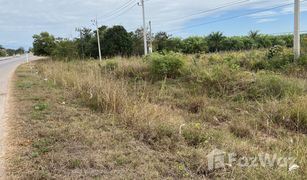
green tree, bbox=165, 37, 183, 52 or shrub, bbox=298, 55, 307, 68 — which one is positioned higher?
green tree, bbox=165, 37, 183, 52

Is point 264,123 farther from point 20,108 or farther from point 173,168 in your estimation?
point 20,108

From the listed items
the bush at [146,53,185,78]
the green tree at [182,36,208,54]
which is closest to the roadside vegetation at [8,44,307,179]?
the bush at [146,53,185,78]

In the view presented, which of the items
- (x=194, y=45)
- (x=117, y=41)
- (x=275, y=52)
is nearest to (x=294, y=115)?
(x=275, y=52)

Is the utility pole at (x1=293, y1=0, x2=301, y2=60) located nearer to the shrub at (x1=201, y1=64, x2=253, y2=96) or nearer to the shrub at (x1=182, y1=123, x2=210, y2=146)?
the shrub at (x1=201, y1=64, x2=253, y2=96)

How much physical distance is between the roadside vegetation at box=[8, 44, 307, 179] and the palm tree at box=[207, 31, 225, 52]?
30712 millimetres

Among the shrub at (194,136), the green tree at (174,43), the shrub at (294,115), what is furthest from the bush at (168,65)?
the green tree at (174,43)

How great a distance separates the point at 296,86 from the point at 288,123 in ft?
7.35

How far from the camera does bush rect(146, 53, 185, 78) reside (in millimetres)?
11438

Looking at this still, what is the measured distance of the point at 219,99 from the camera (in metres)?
7.75

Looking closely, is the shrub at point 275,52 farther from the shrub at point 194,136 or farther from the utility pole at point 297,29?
the shrub at point 194,136

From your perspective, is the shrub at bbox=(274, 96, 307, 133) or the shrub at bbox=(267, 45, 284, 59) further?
the shrub at bbox=(267, 45, 284, 59)

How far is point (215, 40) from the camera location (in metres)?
39.9

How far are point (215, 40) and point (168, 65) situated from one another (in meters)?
30.4

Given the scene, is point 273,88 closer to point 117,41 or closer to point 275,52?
point 275,52
